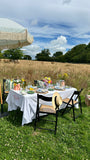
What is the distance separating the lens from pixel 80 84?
22.3ft

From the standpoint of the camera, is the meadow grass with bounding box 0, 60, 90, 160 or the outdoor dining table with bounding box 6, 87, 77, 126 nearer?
the meadow grass with bounding box 0, 60, 90, 160

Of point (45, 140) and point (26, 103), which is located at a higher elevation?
point (26, 103)

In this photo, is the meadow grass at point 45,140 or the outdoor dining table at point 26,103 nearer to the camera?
the meadow grass at point 45,140

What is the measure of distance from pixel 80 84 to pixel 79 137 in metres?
4.32

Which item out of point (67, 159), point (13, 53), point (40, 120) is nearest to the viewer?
point (67, 159)

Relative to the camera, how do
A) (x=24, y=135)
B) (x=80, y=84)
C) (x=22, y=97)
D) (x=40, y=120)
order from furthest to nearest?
1. (x=80, y=84)
2. (x=40, y=120)
3. (x=22, y=97)
4. (x=24, y=135)

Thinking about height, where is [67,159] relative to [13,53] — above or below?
below

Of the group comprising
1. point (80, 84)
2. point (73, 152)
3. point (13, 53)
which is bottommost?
point (73, 152)

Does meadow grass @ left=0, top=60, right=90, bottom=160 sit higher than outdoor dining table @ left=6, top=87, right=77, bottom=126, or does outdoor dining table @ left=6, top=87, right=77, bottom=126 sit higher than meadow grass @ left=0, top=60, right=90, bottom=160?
outdoor dining table @ left=6, top=87, right=77, bottom=126

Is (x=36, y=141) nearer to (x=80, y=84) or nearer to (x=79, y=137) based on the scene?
(x=79, y=137)

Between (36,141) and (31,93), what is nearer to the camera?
(36,141)

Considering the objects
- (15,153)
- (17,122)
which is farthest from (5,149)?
(17,122)

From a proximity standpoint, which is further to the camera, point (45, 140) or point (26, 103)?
point (26, 103)

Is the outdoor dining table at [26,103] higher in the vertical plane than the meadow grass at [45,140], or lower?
higher
